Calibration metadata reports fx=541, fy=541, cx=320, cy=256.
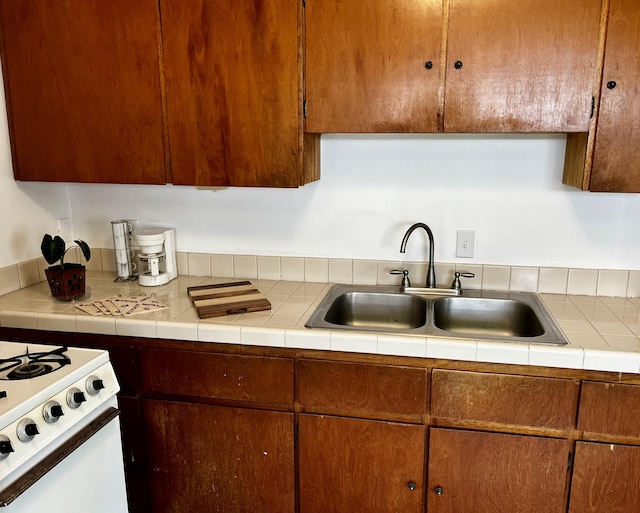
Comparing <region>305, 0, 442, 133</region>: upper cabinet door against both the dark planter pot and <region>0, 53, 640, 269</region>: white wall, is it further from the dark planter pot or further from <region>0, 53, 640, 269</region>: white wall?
the dark planter pot

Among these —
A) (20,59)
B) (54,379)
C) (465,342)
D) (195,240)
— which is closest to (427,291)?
(465,342)

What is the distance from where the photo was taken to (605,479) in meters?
1.64

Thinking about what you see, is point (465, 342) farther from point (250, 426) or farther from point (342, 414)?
point (250, 426)

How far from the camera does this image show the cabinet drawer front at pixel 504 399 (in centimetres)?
162

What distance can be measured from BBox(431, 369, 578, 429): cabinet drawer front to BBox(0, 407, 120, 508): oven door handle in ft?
3.16

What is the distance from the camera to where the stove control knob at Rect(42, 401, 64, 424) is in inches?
49.6

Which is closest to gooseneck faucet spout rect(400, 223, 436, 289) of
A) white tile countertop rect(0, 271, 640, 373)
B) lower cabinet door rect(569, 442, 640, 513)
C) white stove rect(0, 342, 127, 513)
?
white tile countertop rect(0, 271, 640, 373)

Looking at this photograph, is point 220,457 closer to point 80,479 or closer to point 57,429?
point 80,479

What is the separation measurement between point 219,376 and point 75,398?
55 cm

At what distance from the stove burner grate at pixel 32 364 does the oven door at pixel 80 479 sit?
7.1 inches

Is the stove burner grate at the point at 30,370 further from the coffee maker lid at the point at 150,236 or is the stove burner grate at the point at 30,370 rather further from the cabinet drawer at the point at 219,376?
the coffee maker lid at the point at 150,236

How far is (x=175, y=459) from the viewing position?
6.35 feet

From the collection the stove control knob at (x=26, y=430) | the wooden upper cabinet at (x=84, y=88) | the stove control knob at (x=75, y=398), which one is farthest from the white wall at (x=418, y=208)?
the stove control knob at (x=26, y=430)

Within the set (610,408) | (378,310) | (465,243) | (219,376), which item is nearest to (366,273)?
(378,310)
